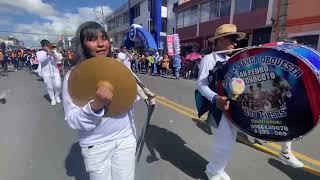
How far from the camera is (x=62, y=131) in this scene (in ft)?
17.8

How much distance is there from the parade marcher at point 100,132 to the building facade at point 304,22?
14185 mm

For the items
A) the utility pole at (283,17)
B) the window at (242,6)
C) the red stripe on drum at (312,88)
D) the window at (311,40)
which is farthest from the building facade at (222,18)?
the red stripe on drum at (312,88)

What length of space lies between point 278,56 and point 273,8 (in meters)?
16.8

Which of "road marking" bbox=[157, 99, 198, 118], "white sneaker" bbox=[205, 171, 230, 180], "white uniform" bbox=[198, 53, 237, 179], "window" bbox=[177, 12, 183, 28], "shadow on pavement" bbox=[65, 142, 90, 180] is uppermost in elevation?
"window" bbox=[177, 12, 183, 28]

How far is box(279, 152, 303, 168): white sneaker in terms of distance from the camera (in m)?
3.73

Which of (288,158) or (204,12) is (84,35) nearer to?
(288,158)

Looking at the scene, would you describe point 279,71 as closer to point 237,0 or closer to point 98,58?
point 98,58

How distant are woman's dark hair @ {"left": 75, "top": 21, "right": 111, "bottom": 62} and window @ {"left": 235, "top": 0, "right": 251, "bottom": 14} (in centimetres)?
1941

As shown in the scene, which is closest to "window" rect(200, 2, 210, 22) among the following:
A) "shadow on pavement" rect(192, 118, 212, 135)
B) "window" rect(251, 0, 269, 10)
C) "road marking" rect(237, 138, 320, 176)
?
"window" rect(251, 0, 269, 10)

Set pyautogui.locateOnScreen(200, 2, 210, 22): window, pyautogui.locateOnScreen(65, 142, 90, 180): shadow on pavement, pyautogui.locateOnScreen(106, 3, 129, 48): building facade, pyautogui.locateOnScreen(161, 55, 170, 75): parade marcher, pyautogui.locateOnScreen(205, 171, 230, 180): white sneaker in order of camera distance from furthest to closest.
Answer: pyautogui.locateOnScreen(106, 3, 129, 48): building facade → pyautogui.locateOnScreen(200, 2, 210, 22): window → pyautogui.locateOnScreen(161, 55, 170, 75): parade marcher → pyautogui.locateOnScreen(65, 142, 90, 180): shadow on pavement → pyautogui.locateOnScreen(205, 171, 230, 180): white sneaker

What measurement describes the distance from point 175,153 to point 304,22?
45.0 ft

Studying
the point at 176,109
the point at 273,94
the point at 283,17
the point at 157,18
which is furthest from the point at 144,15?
the point at 273,94

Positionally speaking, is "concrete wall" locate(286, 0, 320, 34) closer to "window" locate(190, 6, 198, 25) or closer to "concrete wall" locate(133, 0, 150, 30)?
"window" locate(190, 6, 198, 25)

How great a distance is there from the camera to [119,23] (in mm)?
56375
